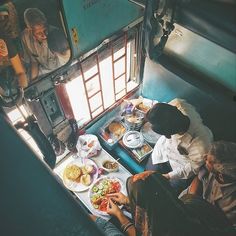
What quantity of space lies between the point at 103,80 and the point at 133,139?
1310mm

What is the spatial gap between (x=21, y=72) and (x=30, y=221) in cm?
238

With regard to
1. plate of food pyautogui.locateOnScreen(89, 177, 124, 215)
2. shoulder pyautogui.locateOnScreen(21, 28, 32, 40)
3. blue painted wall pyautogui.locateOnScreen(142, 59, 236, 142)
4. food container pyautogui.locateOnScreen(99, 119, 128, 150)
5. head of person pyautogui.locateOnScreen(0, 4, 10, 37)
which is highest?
head of person pyautogui.locateOnScreen(0, 4, 10, 37)

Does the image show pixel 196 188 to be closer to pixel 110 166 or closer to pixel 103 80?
pixel 110 166

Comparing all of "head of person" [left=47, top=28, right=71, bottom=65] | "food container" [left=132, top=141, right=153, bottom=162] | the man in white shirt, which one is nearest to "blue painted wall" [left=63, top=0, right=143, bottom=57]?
"head of person" [left=47, top=28, right=71, bottom=65]

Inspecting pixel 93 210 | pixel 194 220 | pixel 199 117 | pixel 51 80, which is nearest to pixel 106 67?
pixel 51 80

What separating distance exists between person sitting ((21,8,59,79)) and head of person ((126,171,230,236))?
2.03 m

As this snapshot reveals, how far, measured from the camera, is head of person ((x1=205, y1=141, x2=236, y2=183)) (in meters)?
3.16

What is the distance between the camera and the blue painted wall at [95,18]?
11.6 ft

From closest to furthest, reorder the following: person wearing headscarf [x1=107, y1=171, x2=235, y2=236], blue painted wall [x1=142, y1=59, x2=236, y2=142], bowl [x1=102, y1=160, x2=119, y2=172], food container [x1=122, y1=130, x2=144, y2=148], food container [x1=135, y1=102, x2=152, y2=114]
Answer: person wearing headscarf [x1=107, y1=171, x2=235, y2=236] < blue painted wall [x1=142, y1=59, x2=236, y2=142] < bowl [x1=102, y1=160, x2=119, y2=172] < food container [x1=122, y1=130, x2=144, y2=148] < food container [x1=135, y1=102, x2=152, y2=114]

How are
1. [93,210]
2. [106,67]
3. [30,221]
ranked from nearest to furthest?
[30,221] < [93,210] < [106,67]

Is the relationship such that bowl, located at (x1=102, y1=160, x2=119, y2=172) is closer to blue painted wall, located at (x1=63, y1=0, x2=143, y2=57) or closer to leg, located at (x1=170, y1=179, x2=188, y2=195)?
leg, located at (x1=170, y1=179, x2=188, y2=195)

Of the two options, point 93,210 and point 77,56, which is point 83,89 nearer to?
point 77,56

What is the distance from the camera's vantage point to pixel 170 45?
3914 millimetres

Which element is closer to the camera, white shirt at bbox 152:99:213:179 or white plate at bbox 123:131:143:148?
white shirt at bbox 152:99:213:179
